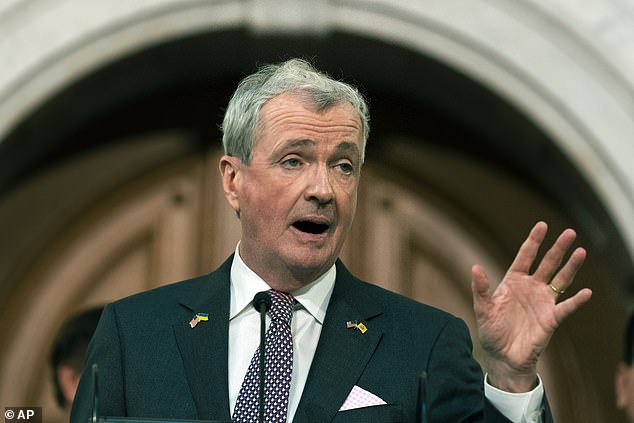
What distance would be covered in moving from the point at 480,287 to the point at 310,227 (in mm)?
475

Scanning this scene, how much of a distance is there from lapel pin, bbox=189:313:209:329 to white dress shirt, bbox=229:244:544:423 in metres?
0.06

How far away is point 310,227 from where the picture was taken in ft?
9.87

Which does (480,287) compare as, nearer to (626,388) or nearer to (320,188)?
(320,188)

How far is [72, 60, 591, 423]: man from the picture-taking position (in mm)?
2770

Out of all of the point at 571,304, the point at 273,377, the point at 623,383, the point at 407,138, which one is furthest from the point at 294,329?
the point at 407,138

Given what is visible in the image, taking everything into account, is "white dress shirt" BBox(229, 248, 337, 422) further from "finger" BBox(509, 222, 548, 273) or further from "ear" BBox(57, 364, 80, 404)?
"ear" BBox(57, 364, 80, 404)

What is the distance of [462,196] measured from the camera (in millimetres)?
5992

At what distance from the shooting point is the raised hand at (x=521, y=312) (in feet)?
8.92

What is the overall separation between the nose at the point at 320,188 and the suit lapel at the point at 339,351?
0.27 metres

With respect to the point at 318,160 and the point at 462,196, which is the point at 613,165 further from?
the point at 318,160

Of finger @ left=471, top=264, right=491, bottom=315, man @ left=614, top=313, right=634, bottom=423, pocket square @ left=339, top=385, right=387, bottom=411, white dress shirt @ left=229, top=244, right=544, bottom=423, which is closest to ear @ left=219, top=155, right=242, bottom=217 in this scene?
white dress shirt @ left=229, top=244, right=544, bottom=423

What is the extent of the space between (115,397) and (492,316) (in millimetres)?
843

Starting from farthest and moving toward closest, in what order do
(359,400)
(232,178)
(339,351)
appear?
(232,178)
(339,351)
(359,400)

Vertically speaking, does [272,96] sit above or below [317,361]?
above
